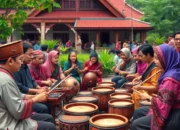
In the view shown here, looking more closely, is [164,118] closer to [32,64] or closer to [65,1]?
[32,64]

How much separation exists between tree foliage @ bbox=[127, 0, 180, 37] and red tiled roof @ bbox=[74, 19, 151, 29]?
93 centimetres

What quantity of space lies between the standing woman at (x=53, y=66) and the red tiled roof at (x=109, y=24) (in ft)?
44.7

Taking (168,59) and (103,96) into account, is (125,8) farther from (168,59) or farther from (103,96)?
(168,59)

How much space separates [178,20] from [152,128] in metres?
18.7

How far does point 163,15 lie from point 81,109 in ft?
57.6

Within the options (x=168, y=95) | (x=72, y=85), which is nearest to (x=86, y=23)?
(x=72, y=85)

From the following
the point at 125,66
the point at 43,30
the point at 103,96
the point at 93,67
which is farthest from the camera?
the point at 43,30

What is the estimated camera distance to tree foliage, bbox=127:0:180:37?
19.3m

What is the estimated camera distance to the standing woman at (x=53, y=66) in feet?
18.4

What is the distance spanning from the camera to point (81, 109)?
399 cm

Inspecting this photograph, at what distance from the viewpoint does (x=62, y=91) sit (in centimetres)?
450

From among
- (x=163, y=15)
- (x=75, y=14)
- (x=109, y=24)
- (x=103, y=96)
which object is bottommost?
(x=103, y=96)

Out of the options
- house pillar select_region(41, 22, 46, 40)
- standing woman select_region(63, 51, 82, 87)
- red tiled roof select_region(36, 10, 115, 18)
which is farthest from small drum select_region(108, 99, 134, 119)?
house pillar select_region(41, 22, 46, 40)

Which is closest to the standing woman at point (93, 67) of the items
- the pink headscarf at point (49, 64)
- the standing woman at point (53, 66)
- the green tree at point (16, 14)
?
the standing woman at point (53, 66)
